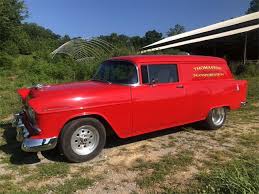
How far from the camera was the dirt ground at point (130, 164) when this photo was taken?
214 inches

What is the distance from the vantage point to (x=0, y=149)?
280 inches

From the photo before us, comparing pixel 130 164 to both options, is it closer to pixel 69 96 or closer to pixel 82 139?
pixel 82 139

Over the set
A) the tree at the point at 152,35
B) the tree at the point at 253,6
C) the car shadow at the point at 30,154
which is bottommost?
the car shadow at the point at 30,154

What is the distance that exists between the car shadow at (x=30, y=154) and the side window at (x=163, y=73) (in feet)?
4.41

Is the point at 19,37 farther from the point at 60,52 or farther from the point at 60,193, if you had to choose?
the point at 60,193

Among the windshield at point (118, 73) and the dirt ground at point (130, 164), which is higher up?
the windshield at point (118, 73)

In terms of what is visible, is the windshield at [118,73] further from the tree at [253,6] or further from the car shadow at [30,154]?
the tree at [253,6]

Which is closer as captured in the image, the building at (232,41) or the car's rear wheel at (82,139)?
the car's rear wheel at (82,139)

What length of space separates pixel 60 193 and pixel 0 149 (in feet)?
8.15

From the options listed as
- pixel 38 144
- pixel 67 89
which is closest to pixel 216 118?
pixel 67 89

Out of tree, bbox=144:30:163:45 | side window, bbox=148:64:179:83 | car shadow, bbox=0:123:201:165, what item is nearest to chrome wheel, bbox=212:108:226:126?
car shadow, bbox=0:123:201:165

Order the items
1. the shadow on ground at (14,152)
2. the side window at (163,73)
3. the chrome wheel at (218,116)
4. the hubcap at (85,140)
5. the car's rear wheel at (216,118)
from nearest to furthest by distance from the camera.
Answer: the hubcap at (85,140) < the shadow on ground at (14,152) < the side window at (163,73) < the car's rear wheel at (216,118) < the chrome wheel at (218,116)

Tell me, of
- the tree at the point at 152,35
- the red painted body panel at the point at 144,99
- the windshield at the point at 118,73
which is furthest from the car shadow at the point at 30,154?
the tree at the point at 152,35

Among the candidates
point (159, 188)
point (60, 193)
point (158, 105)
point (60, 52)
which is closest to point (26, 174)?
point (60, 193)
